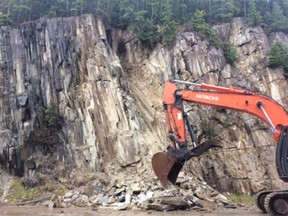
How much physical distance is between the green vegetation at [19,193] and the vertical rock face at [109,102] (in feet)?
3.11

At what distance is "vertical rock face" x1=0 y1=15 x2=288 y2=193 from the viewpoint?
80.6 ft

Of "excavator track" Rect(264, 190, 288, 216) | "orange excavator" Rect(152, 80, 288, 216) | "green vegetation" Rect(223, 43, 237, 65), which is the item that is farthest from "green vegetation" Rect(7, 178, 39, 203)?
"green vegetation" Rect(223, 43, 237, 65)

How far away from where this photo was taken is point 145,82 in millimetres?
30016

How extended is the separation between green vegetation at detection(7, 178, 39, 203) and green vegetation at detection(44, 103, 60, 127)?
450cm

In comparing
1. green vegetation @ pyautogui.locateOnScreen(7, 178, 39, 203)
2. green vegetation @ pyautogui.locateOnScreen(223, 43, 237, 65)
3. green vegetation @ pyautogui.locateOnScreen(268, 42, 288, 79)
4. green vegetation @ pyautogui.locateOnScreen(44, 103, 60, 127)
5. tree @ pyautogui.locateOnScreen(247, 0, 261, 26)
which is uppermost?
tree @ pyautogui.locateOnScreen(247, 0, 261, 26)

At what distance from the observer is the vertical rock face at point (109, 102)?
24.6 meters

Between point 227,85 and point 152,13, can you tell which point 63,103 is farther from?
point 152,13

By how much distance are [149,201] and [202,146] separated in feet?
17.6

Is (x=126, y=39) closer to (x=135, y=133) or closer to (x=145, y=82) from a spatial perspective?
(x=145, y=82)

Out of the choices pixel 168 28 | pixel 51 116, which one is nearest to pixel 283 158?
pixel 51 116

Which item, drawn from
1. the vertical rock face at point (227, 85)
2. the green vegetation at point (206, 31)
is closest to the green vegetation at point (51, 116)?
the vertical rock face at point (227, 85)

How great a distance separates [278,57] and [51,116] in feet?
60.5

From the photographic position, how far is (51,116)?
26.8 meters

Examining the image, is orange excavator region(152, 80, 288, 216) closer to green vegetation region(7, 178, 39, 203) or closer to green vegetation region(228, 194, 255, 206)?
green vegetation region(228, 194, 255, 206)
